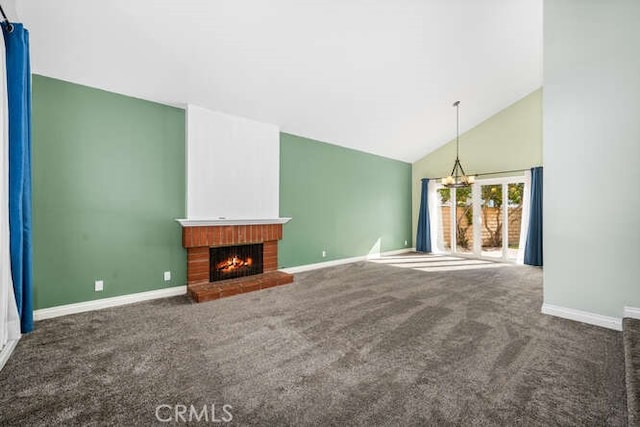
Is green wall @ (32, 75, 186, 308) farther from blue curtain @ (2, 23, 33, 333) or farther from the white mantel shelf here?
blue curtain @ (2, 23, 33, 333)

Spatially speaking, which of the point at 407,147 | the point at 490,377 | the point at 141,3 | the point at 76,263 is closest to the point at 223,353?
the point at 490,377

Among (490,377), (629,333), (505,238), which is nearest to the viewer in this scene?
(490,377)

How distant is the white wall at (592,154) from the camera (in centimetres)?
249

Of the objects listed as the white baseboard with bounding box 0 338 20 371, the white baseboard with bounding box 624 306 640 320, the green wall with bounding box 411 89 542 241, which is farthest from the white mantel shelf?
the green wall with bounding box 411 89 542 241

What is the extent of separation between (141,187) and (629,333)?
511cm

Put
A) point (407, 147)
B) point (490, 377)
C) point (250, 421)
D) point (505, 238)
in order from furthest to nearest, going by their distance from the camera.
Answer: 1. point (407, 147)
2. point (505, 238)
3. point (490, 377)
4. point (250, 421)

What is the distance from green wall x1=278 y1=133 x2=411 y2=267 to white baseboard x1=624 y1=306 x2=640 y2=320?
13.6 ft

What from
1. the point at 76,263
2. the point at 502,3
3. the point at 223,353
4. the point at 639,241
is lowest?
the point at 223,353

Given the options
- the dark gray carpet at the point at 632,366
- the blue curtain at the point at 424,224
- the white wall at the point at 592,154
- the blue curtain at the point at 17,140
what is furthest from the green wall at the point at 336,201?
the dark gray carpet at the point at 632,366

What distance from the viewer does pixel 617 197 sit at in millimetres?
2547

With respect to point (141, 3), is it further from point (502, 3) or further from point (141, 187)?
point (502, 3)

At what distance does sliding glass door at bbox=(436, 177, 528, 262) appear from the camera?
6.18 metres

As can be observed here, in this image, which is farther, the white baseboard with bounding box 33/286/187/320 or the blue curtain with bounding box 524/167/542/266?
the blue curtain with bounding box 524/167/542/266

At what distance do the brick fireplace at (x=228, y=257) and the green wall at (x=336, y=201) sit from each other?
1.63 feet
